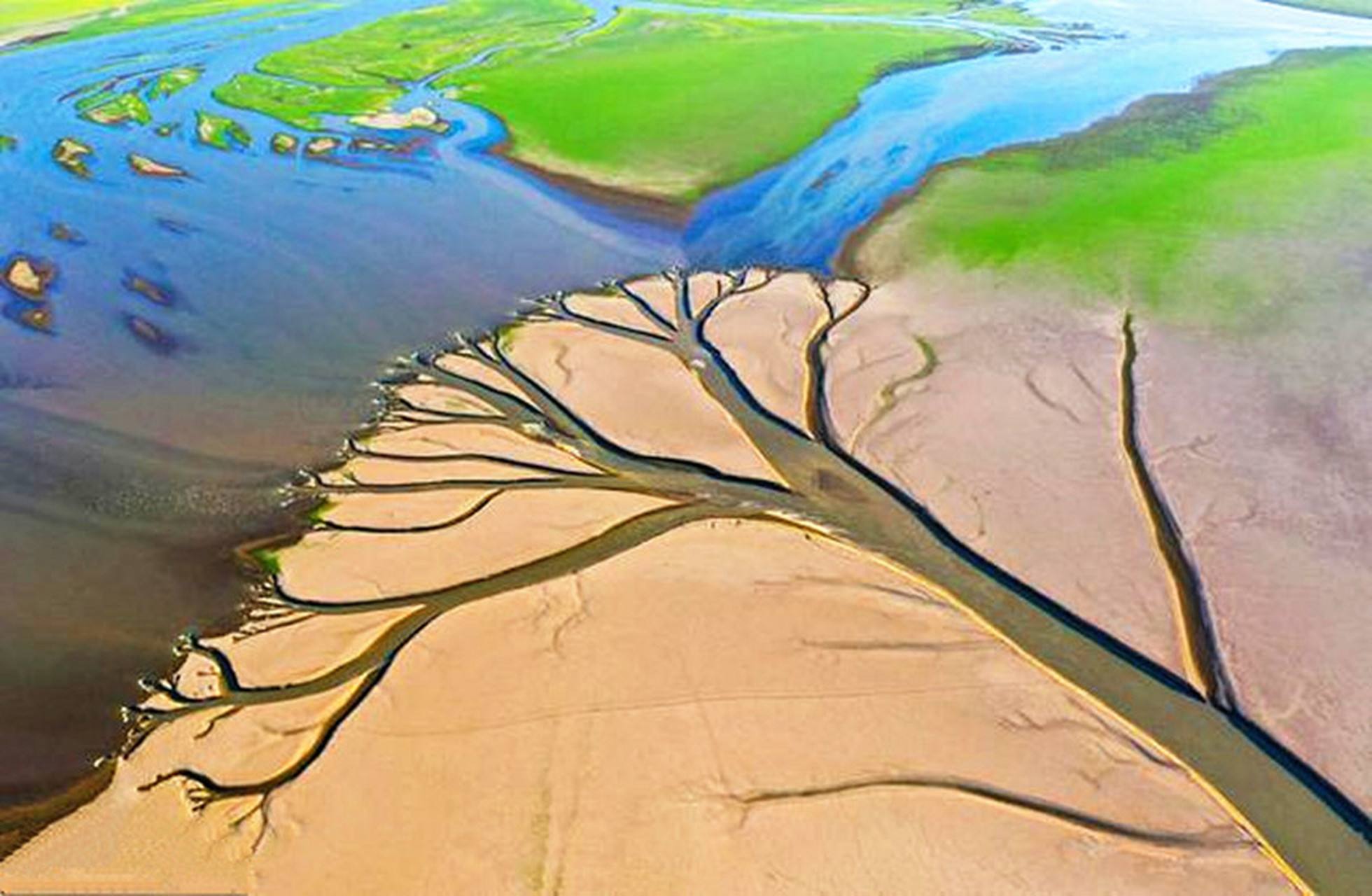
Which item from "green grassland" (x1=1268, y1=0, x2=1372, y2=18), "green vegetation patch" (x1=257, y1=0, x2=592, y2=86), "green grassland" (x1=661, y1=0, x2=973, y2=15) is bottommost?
"green vegetation patch" (x1=257, y1=0, x2=592, y2=86)

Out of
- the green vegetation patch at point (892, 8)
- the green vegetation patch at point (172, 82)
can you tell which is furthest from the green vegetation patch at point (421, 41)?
the green vegetation patch at point (892, 8)

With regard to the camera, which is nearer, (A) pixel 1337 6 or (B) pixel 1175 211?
(B) pixel 1175 211

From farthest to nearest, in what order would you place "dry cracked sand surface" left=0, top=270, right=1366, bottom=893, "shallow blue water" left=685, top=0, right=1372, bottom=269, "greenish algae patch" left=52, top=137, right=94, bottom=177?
"greenish algae patch" left=52, top=137, right=94, bottom=177
"shallow blue water" left=685, top=0, right=1372, bottom=269
"dry cracked sand surface" left=0, top=270, right=1366, bottom=893

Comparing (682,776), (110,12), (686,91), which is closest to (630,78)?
(686,91)

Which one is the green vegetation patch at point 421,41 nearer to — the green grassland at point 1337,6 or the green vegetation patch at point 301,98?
the green vegetation patch at point 301,98

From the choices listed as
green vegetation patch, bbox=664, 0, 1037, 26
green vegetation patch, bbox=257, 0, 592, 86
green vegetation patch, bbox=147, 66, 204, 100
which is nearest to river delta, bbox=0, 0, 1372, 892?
green vegetation patch, bbox=147, 66, 204, 100

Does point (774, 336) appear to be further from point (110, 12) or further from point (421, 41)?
point (110, 12)

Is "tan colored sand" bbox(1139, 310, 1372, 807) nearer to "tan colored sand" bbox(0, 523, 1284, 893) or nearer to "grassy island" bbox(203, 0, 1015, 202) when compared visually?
"tan colored sand" bbox(0, 523, 1284, 893)
